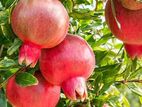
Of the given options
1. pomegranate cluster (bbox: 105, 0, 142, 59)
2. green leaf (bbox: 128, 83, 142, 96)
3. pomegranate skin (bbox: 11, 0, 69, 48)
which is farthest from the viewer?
green leaf (bbox: 128, 83, 142, 96)

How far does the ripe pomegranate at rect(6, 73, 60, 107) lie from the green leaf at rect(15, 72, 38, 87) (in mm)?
27

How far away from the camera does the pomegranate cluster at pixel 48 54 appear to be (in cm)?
104

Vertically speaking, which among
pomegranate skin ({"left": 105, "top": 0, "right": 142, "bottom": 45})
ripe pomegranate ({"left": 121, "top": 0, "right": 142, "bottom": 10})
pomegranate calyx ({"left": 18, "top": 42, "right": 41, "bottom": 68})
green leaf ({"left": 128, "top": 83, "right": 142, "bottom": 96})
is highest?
ripe pomegranate ({"left": 121, "top": 0, "right": 142, "bottom": 10})

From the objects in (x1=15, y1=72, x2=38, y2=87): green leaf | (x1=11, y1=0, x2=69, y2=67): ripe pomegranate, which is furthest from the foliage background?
(x1=11, y1=0, x2=69, y2=67): ripe pomegranate

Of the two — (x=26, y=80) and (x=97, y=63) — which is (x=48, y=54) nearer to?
(x=26, y=80)

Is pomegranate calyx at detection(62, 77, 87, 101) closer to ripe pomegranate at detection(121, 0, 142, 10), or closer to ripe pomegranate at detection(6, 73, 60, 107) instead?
ripe pomegranate at detection(6, 73, 60, 107)

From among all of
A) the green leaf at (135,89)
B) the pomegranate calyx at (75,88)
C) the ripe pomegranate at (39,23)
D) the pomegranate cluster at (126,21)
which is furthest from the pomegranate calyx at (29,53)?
the green leaf at (135,89)

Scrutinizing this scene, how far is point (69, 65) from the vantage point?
111 centimetres

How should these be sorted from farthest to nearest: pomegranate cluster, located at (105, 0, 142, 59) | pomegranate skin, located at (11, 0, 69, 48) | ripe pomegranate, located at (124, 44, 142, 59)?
1. ripe pomegranate, located at (124, 44, 142, 59)
2. pomegranate cluster, located at (105, 0, 142, 59)
3. pomegranate skin, located at (11, 0, 69, 48)

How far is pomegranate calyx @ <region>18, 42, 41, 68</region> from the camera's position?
3.50 feet

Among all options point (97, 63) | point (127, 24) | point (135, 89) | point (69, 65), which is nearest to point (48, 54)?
point (69, 65)

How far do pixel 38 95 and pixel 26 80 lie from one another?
0.06 meters

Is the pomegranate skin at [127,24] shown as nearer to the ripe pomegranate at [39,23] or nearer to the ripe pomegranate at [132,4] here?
the ripe pomegranate at [132,4]

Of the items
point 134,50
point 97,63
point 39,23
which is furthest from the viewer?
point 97,63
